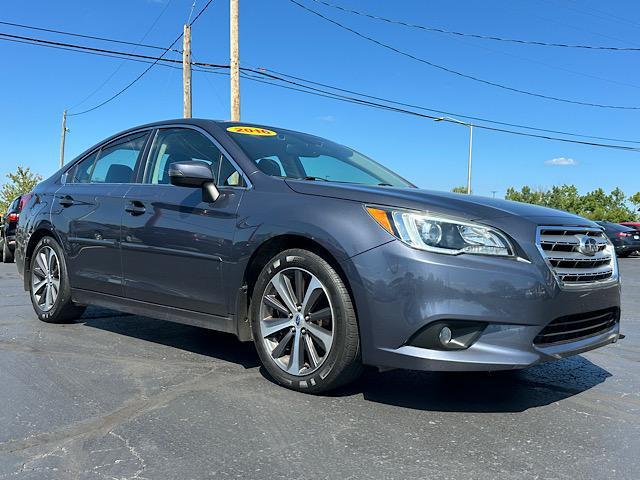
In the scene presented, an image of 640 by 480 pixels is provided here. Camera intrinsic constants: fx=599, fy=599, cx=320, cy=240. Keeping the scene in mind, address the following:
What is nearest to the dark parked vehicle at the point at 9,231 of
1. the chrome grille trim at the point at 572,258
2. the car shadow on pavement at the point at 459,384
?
the car shadow on pavement at the point at 459,384

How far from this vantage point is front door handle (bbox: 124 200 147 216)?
4367mm

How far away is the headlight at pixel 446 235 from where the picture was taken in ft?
9.98

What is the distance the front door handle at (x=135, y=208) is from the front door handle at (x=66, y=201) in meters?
0.95

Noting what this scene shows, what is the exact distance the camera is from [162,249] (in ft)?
13.5

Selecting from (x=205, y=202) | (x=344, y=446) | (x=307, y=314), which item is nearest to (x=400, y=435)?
(x=344, y=446)

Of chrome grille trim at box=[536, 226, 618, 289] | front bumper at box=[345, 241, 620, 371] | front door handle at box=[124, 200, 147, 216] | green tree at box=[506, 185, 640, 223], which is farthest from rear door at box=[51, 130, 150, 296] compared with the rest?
green tree at box=[506, 185, 640, 223]

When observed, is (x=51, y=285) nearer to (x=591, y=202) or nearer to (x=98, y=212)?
(x=98, y=212)

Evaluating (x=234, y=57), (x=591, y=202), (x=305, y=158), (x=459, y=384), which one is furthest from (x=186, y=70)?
(x=591, y=202)

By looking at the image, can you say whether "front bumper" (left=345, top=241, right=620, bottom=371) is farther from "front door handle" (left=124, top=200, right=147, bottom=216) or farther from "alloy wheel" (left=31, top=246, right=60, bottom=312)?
"alloy wheel" (left=31, top=246, right=60, bottom=312)

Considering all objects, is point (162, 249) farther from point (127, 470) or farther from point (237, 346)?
point (127, 470)

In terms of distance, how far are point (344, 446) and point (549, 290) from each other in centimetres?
128

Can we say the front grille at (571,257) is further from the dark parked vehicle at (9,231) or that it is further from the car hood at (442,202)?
the dark parked vehicle at (9,231)

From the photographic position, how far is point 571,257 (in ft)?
10.6

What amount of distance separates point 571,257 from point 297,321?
1.55 m
